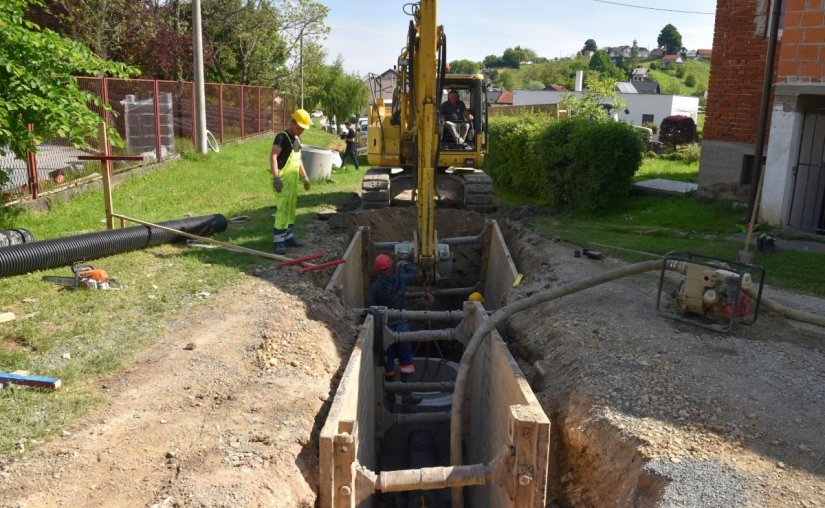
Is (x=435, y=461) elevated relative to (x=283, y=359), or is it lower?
lower

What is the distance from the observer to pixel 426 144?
888 centimetres

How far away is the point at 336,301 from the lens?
8.14m

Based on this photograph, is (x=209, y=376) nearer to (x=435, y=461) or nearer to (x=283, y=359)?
(x=283, y=359)

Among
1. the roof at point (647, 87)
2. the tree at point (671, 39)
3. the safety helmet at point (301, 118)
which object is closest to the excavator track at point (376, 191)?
the safety helmet at point (301, 118)

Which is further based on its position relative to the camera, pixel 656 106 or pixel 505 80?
pixel 505 80

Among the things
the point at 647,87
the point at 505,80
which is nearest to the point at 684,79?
the point at 505,80

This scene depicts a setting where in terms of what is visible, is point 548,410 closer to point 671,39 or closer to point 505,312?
point 505,312

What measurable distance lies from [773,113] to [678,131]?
19742 mm

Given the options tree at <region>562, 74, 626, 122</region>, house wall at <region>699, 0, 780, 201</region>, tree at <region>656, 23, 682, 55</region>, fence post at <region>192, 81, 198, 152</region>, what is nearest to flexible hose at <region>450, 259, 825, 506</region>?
house wall at <region>699, 0, 780, 201</region>

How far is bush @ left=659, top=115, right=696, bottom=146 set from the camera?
2933 cm

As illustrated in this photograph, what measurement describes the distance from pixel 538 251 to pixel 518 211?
12.2 feet

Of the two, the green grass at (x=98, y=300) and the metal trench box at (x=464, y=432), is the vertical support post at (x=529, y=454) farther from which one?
the green grass at (x=98, y=300)

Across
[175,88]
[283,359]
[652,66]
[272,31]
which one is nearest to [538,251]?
[283,359]

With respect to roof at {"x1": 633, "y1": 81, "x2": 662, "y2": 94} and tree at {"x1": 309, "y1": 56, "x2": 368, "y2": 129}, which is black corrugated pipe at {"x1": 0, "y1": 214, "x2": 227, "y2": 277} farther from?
roof at {"x1": 633, "y1": 81, "x2": 662, "y2": 94}
